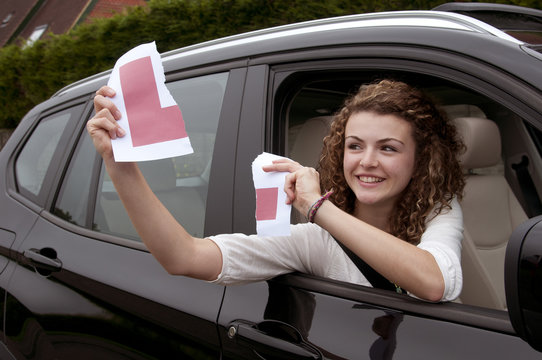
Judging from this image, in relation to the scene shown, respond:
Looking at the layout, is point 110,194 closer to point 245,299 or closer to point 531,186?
point 245,299

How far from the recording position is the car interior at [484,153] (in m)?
1.98

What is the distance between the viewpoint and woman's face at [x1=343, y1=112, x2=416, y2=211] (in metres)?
1.43

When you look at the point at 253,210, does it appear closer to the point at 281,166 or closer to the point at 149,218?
the point at 281,166

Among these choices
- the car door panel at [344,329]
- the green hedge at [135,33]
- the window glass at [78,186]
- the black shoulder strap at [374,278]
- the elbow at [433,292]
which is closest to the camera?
the car door panel at [344,329]

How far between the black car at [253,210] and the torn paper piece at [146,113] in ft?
1.46

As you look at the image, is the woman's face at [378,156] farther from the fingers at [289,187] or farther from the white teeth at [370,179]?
the fingers at [289,187]

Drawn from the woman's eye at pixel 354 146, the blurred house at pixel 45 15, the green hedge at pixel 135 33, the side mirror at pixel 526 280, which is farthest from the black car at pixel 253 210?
the blurred house at pixel 45 15

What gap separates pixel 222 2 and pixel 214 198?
17.4ft

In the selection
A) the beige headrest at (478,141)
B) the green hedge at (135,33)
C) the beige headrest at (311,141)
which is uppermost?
the green hedge at (135,33)

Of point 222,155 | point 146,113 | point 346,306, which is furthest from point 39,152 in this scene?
point 346,306

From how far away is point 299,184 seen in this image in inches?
51.3

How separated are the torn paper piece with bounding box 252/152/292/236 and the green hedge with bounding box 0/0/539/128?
12.2ft

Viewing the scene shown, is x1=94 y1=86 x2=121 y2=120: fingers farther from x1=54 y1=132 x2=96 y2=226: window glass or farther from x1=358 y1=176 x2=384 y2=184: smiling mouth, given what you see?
x1=54 y1=132 x2=96 y2=226: window glass

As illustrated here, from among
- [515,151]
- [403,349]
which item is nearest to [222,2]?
[515,151]
